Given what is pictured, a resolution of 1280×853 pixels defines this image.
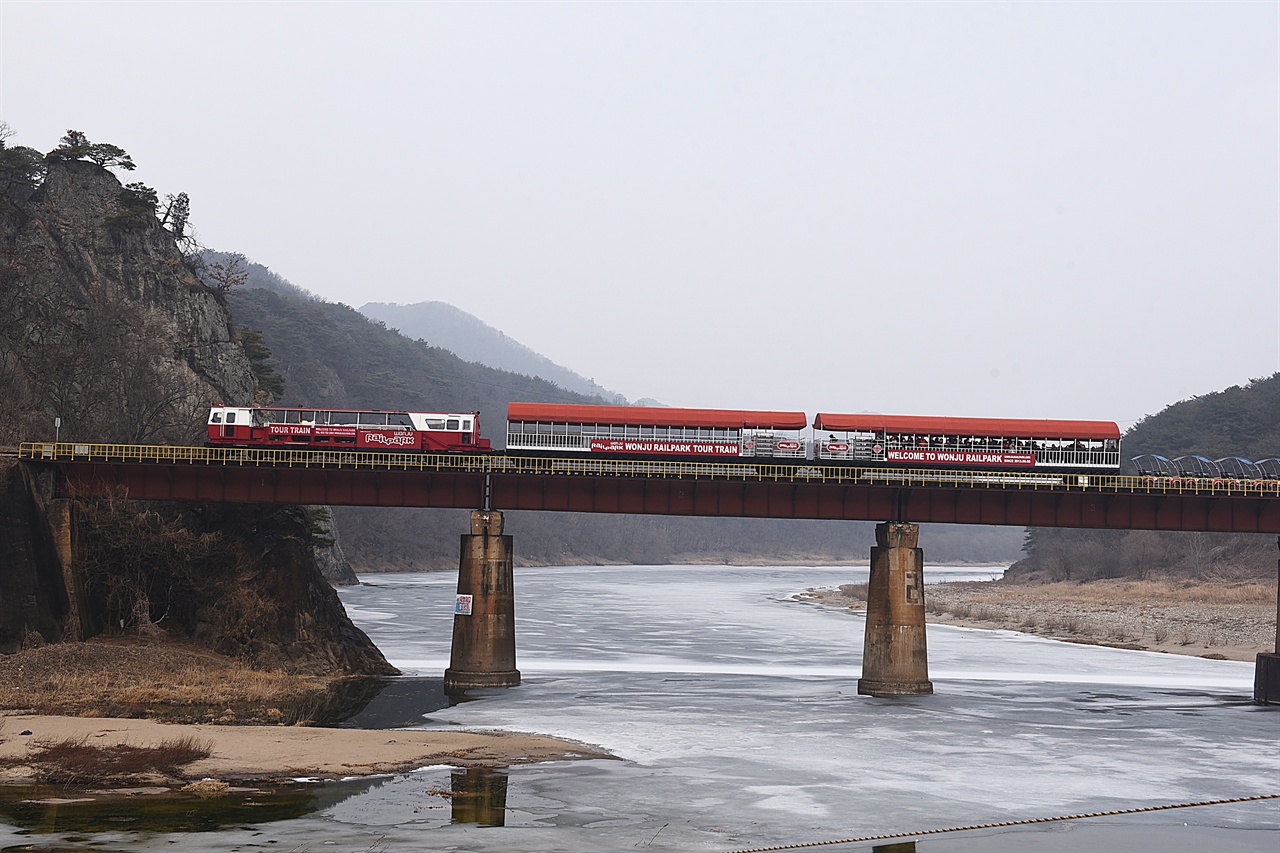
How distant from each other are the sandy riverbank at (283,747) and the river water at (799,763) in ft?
5.92

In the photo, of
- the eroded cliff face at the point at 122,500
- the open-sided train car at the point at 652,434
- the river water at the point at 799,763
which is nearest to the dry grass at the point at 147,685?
the eroded cliff face at the point at 122,500

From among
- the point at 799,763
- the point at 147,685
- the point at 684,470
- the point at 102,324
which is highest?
the point at 102,324

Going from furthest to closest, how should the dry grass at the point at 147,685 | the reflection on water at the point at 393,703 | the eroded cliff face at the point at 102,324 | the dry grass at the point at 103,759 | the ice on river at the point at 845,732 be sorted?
the eroded cliff face at the point at 102,324
the reflection on water at the point at 393,703
the dry grass at the point at 147,685
the dry grass at the point at 103,759
the ice on river at the point at 845,732

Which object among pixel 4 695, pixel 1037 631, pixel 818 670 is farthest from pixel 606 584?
pixel 4 695

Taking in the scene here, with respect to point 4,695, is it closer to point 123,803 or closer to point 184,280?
point 123,803

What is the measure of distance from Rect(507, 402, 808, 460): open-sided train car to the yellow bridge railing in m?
2.03

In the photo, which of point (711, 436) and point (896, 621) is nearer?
point (896, 621)

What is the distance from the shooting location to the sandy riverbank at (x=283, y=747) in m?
36.3

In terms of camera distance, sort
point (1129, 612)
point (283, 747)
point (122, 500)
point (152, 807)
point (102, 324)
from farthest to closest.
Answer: point (1129, 612)
point (102, 324)
point (122, 500)
point (283, 747)
point (152, 807)

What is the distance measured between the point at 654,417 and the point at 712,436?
3237mm

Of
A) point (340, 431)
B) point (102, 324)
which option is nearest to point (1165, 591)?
point (340, 431)

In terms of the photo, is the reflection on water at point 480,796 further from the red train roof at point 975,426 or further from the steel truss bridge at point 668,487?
the red train roof at point 975,426

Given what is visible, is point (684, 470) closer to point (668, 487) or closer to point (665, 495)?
point (668, 487)

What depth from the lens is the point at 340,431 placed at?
63438 mm
